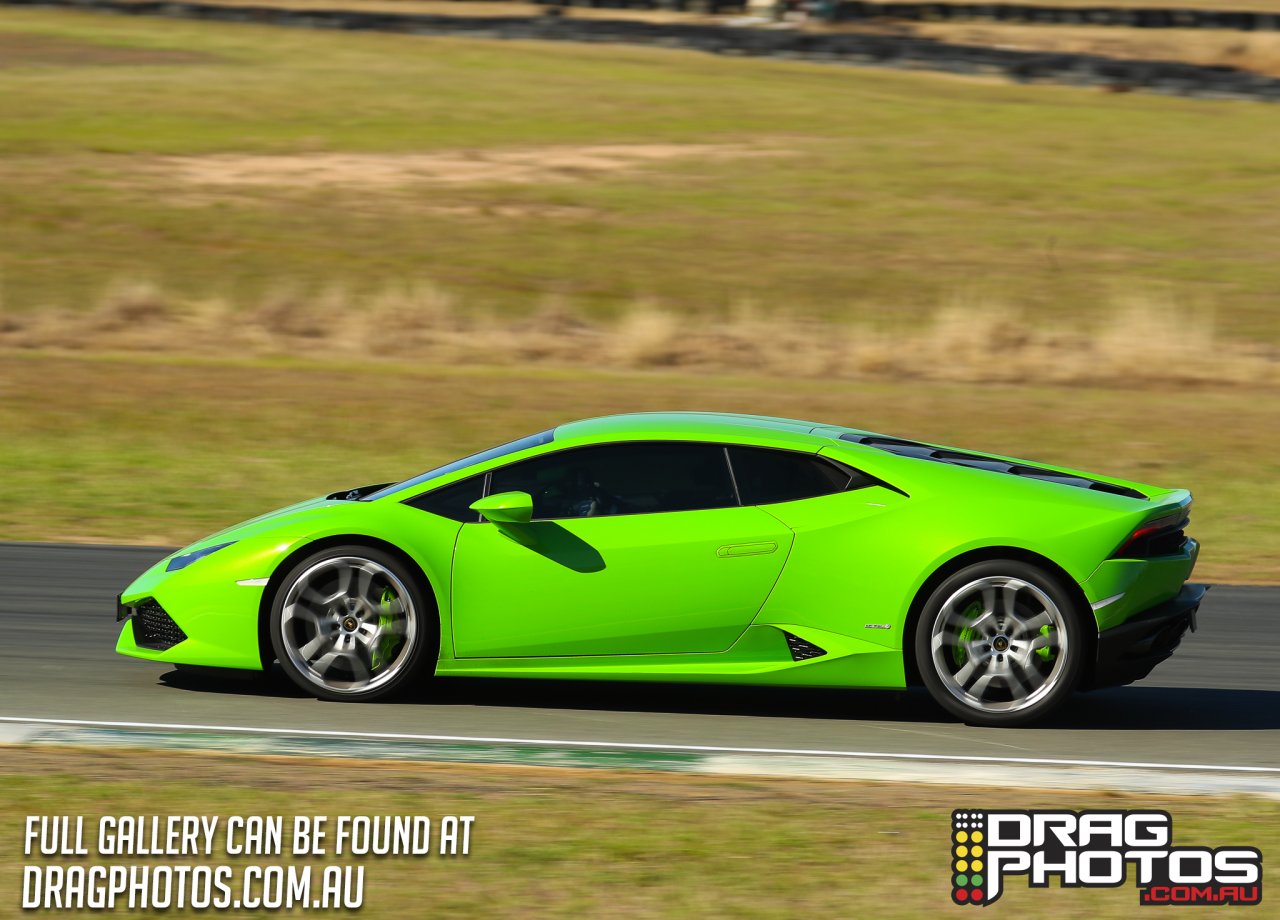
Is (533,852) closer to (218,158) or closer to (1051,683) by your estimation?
(1051,683)

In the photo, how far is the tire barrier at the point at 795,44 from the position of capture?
39625 millimetres

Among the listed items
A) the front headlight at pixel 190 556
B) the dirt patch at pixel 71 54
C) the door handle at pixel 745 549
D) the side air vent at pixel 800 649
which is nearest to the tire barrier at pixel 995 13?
the dirt patch at pixel 71 54

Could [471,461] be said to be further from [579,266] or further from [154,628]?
[579,266]

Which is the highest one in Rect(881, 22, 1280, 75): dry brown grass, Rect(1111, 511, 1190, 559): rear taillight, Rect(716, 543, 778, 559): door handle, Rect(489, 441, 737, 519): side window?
Rect(881, 22, 1280, 75): dry brown grass

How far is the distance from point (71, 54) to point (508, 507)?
38962 mm

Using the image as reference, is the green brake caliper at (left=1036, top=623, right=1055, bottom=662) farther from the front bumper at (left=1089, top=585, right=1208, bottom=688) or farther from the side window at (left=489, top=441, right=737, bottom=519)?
the side window at (left=489, top=441, right=737, bottom=519)

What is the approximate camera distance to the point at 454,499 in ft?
24.1

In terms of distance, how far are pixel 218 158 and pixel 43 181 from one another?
11.9 ft

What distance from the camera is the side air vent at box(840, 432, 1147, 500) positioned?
7434 mm

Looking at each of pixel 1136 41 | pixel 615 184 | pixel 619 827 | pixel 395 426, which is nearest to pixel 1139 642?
pixel 619 827

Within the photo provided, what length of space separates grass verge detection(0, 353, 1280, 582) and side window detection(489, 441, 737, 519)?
5.42 m

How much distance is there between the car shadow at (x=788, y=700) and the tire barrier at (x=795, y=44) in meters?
33.5

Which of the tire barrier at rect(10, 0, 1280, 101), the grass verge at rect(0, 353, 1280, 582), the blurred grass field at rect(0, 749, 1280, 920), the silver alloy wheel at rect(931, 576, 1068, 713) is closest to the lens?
the blurred grass field at rect(0, 749, 1280, 920)

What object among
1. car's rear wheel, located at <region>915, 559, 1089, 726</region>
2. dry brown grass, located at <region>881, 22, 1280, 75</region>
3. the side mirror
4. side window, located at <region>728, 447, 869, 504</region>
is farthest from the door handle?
dry brown grass, located at <region>881, 22, 1280, 75</region>
